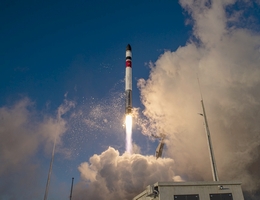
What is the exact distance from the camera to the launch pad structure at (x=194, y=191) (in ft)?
102

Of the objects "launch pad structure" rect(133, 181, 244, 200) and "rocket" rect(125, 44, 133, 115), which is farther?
"rocket" rect(125, 44, 133, 115)

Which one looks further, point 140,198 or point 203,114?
point 203,114

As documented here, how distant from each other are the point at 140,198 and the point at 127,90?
80.7 ft

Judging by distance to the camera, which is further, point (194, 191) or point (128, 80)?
point (128, 80)

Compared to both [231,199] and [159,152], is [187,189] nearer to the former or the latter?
[231,199]

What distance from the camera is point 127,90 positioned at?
55.6 m

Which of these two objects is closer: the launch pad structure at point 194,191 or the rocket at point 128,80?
the launch pad structure at point 194,191

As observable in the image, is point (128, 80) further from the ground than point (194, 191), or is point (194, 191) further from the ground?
point (128, 80)

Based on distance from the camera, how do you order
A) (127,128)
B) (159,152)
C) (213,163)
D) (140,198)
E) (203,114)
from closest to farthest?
(140,198) < (213,163) < (203,114) < (127,128) < (159,152)

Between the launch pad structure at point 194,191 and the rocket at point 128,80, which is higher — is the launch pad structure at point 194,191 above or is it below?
below

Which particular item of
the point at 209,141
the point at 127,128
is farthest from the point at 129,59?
the point at 209,141

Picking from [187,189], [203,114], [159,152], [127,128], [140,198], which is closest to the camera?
[187,189]

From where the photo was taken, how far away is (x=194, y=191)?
1243 inches

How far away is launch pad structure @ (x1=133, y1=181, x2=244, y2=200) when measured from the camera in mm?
31000
